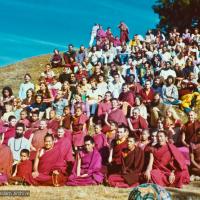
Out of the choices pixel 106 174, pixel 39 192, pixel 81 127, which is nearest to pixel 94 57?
pixel 81 127

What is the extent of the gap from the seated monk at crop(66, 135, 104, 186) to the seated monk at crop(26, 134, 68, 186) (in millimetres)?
279

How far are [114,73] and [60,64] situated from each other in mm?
7800

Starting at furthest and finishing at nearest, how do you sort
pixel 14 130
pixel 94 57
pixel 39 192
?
pixel 94 57, pixel 14 130, pixel 39 192

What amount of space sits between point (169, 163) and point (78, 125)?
3.69m

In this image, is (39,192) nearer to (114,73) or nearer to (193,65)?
(114,73)

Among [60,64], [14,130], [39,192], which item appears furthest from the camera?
[60,64]

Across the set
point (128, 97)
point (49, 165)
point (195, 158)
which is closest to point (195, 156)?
point (195, 158)

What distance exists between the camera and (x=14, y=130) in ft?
40.2

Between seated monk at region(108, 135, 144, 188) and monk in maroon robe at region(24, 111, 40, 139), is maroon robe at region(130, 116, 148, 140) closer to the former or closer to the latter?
seated monk at region(108, 135, 144, 188)

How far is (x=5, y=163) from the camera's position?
10375 mm

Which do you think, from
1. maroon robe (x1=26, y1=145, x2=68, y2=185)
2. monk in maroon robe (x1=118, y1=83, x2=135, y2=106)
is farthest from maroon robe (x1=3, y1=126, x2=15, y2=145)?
monk in maroon robe (x1=118, y1=83, x2=135, y2=106)

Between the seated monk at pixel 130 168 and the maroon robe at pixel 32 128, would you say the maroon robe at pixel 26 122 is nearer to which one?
the maroon robe at pixel 32 128

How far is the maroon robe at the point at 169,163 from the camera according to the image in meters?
9.77

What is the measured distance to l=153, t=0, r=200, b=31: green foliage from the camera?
35.5 metres
